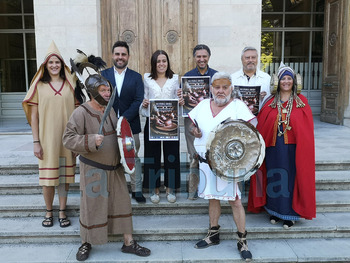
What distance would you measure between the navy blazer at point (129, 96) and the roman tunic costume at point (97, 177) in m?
0.58

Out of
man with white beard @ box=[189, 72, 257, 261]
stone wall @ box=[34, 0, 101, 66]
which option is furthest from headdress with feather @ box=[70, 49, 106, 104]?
stone wall @ box=[34, 0, 101, 66]

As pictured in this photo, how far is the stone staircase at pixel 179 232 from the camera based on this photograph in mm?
3371

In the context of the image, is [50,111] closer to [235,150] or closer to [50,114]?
[50,114]

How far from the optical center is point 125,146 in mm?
3072

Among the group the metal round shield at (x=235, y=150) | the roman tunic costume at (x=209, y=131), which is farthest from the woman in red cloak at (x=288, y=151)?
the metal round shield at (x=235, y=150)

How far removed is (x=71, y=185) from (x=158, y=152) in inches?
55.4

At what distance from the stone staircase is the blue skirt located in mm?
242

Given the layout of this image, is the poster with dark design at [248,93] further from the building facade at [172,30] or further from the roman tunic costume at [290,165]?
the building facade at [172,30]

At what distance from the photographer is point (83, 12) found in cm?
677

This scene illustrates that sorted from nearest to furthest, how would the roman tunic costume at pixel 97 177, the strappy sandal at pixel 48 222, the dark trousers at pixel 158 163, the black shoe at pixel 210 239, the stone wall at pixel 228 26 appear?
the roman tunic costume at pixel 97 177, the black shoe at pixel 210 239, the strappy sandal at pixel 48 222, the dark trousers at pixel 158 163, the stone wall at pixel 228 26

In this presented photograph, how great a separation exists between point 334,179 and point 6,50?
10804 millimetres

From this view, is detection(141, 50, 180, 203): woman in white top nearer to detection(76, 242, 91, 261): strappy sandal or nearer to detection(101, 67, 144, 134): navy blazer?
detection(101, 67, 144, 134): navy blazer

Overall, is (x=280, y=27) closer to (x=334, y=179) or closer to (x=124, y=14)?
(x=124, y=14)

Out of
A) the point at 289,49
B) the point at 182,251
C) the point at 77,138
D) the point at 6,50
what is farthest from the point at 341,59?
the point at 6,50
